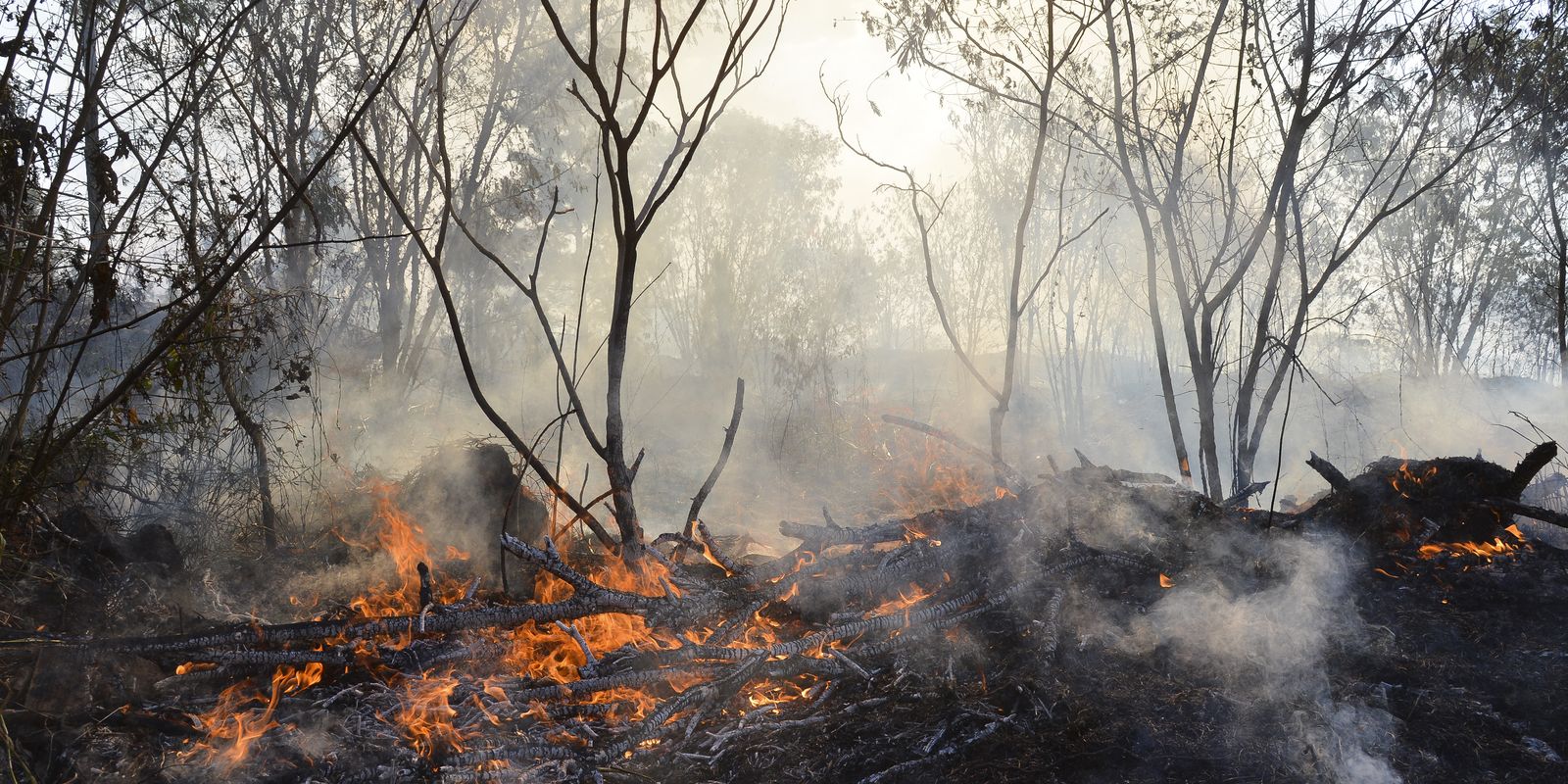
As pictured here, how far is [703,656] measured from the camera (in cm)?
366

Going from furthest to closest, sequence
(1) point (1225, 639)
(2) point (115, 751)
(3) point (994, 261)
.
→ (3) point (994, 261)
(1) point (1225, 639)
(2) point (115, 751)

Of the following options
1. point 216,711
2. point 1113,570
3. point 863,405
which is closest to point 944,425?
point 863,405

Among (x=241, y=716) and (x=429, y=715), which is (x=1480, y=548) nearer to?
(x=429, y=715)

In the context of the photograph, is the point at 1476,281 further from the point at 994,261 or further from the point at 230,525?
the point at 230,525

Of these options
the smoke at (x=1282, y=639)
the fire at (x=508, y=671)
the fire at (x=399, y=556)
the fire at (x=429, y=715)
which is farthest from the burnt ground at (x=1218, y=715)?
the fire at (x=399, y=556)

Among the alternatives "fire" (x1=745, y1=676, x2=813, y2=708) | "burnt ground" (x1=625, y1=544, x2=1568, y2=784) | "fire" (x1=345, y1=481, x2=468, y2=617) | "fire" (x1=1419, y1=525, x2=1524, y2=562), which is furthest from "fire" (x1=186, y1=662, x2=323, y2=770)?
"fire" (x1=1419, y1=525, x2=1524, y2=562)

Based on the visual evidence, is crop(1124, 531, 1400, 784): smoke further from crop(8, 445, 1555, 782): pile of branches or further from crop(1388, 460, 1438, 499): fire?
crop(1388, 460, 1438, 499): fire

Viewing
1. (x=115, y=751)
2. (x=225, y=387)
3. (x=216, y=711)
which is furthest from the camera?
(x=225, y=387)

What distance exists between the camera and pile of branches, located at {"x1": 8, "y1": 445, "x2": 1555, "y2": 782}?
3.07 m

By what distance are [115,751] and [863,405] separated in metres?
16.4

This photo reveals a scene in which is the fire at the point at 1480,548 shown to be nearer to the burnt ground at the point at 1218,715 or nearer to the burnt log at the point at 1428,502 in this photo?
the burnt log at the point at 1428,502

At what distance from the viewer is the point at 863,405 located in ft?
61.2

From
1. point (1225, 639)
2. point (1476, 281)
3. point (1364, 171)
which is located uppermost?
point (1364, 171)

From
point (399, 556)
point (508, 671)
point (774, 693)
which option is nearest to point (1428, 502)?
point (774, 693)
